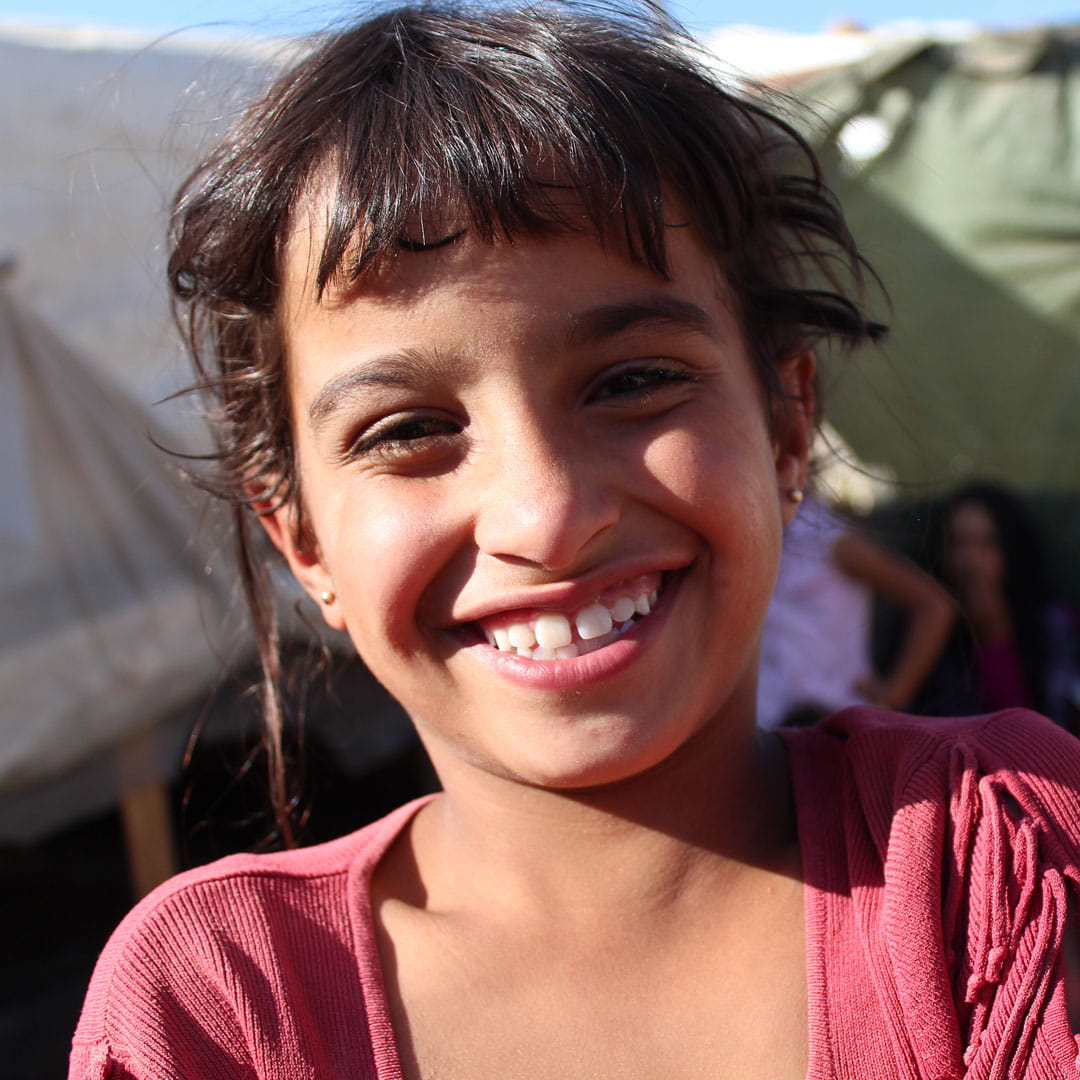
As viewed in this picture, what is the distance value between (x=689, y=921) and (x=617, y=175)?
2.24ft

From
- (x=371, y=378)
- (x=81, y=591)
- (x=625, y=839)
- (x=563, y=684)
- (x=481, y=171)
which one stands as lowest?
(x=81, y=591)

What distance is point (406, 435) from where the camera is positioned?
1.03 meters

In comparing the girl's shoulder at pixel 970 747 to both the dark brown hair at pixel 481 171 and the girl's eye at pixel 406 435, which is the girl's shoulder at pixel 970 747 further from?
the girl's eye at pixel 406 435

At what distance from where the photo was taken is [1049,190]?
299cm

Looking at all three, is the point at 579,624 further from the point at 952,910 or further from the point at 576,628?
the point at 952,910

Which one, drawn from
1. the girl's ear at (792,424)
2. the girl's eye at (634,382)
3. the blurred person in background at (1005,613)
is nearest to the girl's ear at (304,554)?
the girl's eye at (634,382)

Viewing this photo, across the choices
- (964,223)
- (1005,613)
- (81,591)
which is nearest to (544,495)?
(81,591)

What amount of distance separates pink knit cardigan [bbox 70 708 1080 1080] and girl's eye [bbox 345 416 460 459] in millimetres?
427

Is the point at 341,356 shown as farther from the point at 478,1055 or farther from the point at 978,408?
the point at 978,408

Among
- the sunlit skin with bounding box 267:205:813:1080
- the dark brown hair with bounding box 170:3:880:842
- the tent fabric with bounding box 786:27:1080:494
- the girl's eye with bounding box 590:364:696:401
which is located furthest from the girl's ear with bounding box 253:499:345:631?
the tent fabric with bounding box 786:27:1080:494

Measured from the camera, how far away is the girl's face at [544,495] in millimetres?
965

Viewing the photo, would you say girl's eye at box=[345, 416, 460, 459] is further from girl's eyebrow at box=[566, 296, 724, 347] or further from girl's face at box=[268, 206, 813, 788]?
girl's eyebrow at box=[566, 296, 724, 347]

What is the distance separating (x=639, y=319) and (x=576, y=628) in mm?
278

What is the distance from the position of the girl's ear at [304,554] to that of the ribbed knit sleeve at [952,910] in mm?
555
